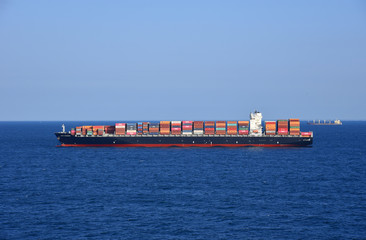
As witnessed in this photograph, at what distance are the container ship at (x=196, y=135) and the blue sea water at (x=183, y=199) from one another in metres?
23.1

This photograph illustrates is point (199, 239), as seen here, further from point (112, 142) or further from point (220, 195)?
point (112, 142)

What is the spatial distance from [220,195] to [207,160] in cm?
3383

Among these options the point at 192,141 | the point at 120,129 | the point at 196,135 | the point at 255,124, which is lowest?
the point at 192,141

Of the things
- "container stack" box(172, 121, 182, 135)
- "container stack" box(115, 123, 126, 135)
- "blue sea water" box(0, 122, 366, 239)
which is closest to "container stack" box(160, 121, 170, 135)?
"container stack" box(172, 121, 182, 135)

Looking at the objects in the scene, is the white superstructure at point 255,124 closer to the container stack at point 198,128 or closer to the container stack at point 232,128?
the container stack at point 232,128

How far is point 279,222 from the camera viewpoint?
3850cm

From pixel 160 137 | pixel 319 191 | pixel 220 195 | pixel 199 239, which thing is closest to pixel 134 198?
pixel 220 195

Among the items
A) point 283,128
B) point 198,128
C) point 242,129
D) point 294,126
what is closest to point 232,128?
point 242,129

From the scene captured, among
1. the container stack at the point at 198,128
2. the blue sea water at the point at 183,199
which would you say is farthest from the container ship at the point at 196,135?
the blue sea water at the point at 183,199

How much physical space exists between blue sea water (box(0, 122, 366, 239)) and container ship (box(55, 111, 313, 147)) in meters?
23.1

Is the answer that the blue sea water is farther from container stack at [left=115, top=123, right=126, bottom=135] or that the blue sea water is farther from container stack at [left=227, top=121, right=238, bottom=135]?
container stack at [left=115, top=123, right=126, bottom=135]

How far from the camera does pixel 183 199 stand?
1877 inches

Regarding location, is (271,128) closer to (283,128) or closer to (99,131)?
(283,128)

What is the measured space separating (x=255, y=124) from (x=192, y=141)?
19000mm
